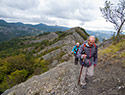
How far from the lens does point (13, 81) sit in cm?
2211

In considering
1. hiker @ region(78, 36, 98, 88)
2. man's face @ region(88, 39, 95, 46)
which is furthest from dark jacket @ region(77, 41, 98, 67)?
man's face @ region(88, 39, 95, 46)

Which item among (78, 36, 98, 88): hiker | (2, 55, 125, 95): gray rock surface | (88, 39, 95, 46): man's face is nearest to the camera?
(88, 39, 95, 46): man's face

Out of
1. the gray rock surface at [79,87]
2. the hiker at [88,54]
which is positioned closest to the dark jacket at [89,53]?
the hiker at [88,54]

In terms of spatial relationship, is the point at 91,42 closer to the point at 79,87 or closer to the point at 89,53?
the point at 89,53

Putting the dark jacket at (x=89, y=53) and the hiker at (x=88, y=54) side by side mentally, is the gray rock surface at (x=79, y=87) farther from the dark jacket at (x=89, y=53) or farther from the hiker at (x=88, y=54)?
the dark jacket at (x=89, y=53)

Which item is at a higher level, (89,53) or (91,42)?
(91,42)

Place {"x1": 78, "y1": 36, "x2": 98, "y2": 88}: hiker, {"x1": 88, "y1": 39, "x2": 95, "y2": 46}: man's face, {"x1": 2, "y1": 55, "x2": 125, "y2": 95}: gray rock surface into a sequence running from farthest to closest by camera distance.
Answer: {"x1": 2, "y1": 55, "x2": 125, "y2": 95}: gray rock surface, {"x1": 78, "y1": 36, "x2": 98, "y2": 88}: hiker, {"x1": 88, "y1": 39, "x2": 95, "y2": 46}: man's face

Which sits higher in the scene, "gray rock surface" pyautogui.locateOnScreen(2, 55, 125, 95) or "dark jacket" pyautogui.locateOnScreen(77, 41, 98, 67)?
"dark jacket" pyautogui.locateOnScreen(77, 41, 98, 67)

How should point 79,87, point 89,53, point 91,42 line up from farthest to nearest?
point 79,87
point 89,53
point 91,42

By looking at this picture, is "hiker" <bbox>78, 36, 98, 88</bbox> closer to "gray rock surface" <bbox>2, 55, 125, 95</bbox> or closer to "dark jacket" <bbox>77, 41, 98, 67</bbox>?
"dark jacket" <bbox>77, 41, 98, 67</bbox>

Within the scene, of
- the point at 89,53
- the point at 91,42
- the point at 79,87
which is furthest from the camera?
the point at 79,87

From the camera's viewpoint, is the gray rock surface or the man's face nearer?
the man's face

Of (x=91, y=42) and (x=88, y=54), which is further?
(x=88, y=54)

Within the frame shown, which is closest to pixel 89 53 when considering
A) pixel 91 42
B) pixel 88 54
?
pixel 88 54
